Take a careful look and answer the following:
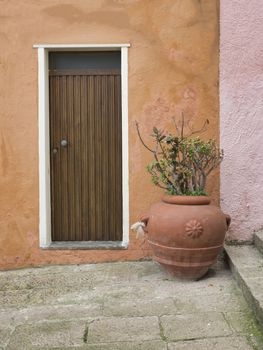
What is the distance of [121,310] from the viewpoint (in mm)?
3760

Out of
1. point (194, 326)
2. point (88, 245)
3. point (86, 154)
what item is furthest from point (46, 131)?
point (194, 326)

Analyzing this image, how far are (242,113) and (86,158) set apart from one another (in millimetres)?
1837

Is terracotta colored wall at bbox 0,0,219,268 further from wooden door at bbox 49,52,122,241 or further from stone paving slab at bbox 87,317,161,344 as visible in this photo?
stone paving slab at bbox 87,317,161,344

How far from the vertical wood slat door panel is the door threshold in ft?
0.21

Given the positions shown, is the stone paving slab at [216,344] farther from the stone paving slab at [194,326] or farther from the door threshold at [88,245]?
the door threshold at [88,245]

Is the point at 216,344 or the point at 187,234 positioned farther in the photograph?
the point at 187,234

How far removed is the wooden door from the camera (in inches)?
206

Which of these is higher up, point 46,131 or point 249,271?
point 46,131

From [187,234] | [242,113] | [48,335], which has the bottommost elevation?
[48,335]

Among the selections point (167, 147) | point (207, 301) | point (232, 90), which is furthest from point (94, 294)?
point (232, 90)

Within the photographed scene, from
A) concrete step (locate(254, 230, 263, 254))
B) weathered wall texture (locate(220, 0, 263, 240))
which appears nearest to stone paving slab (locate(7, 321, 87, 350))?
concrete step (locate(254, 230, 263, 254))

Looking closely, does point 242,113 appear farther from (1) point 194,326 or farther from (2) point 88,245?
(1) point 194,326

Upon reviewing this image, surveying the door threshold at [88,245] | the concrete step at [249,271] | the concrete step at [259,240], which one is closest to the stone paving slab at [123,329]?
the concrete step at [249,271]

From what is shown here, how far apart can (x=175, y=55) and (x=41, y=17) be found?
5.07 ft
